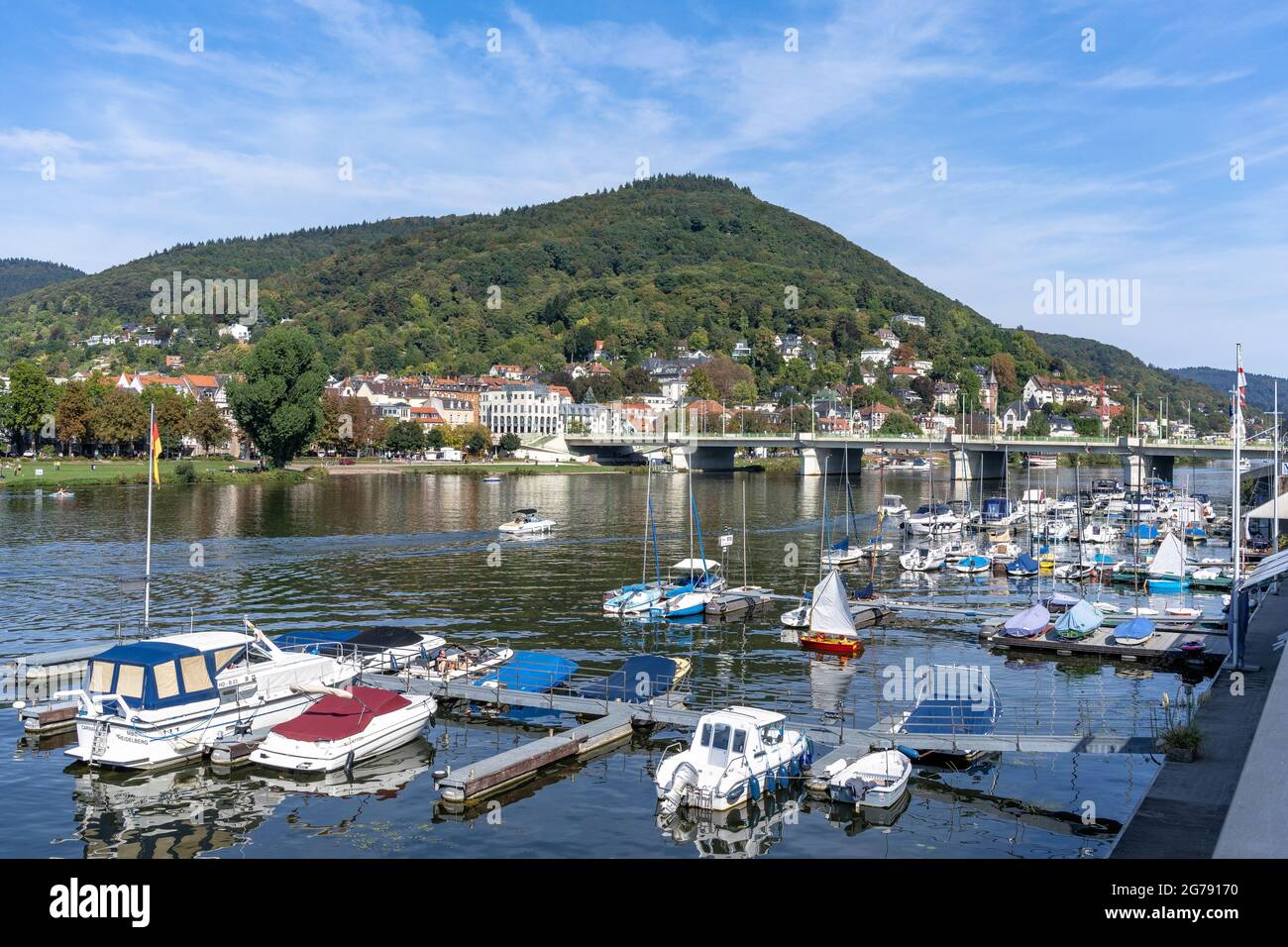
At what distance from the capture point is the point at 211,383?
18875 centimetres

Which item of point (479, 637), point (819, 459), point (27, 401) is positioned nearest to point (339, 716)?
point (479, 637)

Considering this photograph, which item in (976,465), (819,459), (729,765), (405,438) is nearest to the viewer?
(729,765)

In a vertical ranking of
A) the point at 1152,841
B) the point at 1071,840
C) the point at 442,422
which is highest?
the point at 442,422

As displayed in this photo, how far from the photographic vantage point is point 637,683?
102 feet

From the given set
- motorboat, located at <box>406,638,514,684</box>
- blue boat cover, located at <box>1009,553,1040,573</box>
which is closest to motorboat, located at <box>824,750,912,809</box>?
motorboat, located at <box>406,638,514,684</box>

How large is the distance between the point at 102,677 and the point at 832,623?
2469cm

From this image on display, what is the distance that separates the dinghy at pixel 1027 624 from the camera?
136 ft

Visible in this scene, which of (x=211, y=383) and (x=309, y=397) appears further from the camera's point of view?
(x=211, y=383)

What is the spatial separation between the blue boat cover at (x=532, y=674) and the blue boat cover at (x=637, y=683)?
90 centimetres

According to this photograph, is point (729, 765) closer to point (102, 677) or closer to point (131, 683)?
point (131, 683)
